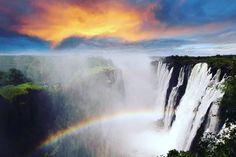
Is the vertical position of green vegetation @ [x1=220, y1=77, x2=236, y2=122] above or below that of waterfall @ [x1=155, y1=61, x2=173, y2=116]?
above

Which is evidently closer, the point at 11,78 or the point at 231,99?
the point at 231,99

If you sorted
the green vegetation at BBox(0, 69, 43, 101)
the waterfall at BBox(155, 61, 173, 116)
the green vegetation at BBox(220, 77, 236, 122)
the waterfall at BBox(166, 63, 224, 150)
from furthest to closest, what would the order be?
the green vegetation at BBox(0, 69, 43, 101)
the waterfall at BBox(155, 61, 173, 116)
the waterfall at BBox(166, 63, 224, 150)
the green vegetation at BBox(220, 77, 236, 122)

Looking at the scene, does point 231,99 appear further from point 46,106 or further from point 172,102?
point 46,106

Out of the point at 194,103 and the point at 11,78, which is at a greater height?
the point at 194,103

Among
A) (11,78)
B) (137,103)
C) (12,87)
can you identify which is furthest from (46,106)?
(137,103)

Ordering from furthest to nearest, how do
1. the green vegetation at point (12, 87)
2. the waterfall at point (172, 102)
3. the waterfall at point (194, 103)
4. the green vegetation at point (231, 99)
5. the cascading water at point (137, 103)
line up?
the green vegetation at point (12, 87) < the waterfall at point (172, 102) < the cascading water at point (137, 103) < the waterfall at point (194, 103) < the green vegetation at point (231, 99)

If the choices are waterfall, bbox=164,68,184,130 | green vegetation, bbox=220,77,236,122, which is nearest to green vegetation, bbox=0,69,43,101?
waterfall, bbox=164,68,184,130

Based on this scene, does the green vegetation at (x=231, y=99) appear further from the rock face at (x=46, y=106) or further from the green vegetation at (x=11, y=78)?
the green vegetation at (x=11, y=78)

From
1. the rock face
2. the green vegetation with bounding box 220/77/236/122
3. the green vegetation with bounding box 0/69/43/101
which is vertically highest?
the green vegetation with bounding box 220/77/236/122

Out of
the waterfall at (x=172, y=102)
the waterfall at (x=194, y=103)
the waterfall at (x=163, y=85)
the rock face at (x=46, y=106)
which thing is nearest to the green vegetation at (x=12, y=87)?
the rock face at (x=46, y=106)

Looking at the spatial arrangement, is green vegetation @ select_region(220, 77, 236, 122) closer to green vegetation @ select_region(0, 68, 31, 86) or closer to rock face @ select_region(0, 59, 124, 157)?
rock face @ select_region(0, 59, 124, 157)

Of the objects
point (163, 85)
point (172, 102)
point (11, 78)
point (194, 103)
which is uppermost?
point (194, 103)
